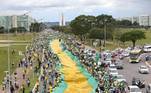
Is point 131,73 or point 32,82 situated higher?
point 32,82

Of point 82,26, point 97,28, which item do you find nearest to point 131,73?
point 97,28

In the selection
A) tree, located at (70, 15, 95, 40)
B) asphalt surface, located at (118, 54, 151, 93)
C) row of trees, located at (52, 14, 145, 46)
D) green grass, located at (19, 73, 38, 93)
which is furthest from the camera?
tree, located at (70, 15, 95, 40)

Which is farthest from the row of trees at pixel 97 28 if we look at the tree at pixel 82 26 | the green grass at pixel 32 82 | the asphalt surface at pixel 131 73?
the green grass at pixel 32 82

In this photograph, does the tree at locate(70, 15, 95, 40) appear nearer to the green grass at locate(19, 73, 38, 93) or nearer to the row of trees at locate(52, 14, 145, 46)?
the row of trees at locate(52, 14, 145, 46)

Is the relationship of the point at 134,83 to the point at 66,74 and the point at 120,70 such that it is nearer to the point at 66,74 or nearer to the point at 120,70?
the point at 66,74

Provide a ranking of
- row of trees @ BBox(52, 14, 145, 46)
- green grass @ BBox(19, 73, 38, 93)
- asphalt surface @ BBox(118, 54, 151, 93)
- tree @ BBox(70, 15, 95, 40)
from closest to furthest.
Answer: green grass @ BBox(19, 73, 38, 93), asphalt surface @ BBox(118, 54, 151, 93), row of trees @ BBox(52, 14, 145, 46), tree @ BBox(70, 15, 95, 40)

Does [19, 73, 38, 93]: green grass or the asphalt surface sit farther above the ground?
[19, 73, 38, 93]: green grass

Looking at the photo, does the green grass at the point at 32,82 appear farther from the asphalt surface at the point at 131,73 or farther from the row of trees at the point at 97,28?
the row of trees at the point at 97,28

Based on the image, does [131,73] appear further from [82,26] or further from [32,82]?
[82,26]

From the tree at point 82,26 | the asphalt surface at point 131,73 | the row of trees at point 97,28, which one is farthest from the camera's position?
the tree at point 82,26

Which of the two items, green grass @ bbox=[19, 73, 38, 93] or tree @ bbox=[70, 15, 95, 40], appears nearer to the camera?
green grass @ bbox=[19, 73, 38, 93]

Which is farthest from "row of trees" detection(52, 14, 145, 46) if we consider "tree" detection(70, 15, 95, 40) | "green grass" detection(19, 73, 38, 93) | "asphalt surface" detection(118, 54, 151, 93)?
"green grass" detection(19, 73, 38, 93)
